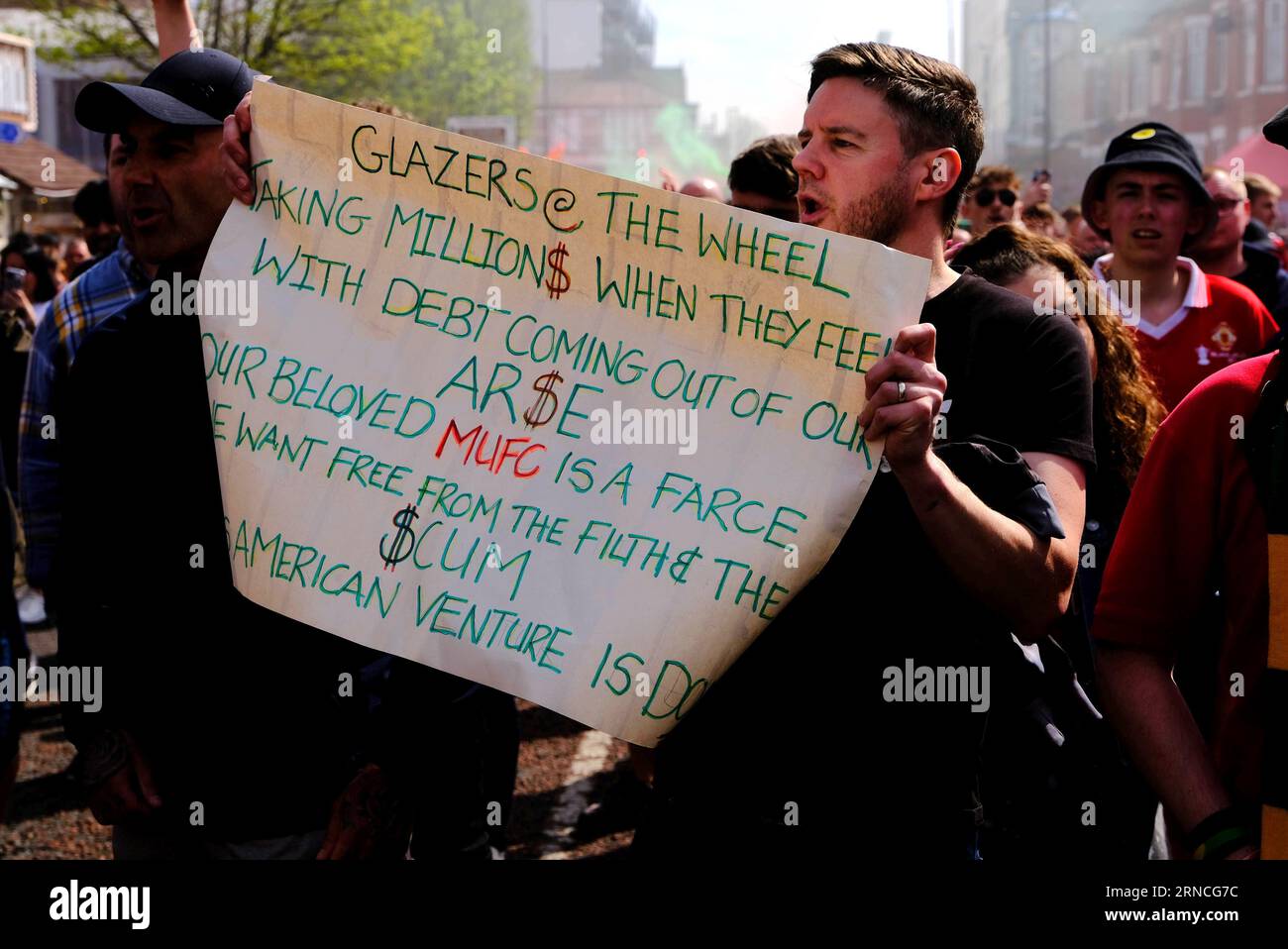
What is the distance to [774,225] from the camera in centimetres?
211

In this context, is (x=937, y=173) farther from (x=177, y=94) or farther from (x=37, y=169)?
(x=37, y=169)

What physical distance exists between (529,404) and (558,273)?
A: 0.21 metres

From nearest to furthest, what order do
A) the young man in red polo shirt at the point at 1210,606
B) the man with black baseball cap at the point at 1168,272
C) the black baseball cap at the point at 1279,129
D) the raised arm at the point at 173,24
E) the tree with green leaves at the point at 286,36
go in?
the young man in red polo shirt at the point at 1210,606, the black baseball cap at the point at 1279,129, the raised arm at the point at 173,24, the man with black baseball cap at the point at 1168,272, the tree with green leaves at the point at 286,36

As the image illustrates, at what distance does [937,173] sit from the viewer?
226 centimetres

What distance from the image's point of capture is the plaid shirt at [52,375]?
14.8 ft

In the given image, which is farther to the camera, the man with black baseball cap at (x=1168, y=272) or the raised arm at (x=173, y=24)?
the man with black baseball cap at (x=1168, y=272)

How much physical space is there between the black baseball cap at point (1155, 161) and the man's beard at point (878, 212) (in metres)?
3.02

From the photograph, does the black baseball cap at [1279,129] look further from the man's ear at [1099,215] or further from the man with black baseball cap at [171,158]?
the man's ear at [1099,215]

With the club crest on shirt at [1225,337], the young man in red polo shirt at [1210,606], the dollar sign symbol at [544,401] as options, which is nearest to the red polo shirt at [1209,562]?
the young man in red polo shirt at [1210,606]

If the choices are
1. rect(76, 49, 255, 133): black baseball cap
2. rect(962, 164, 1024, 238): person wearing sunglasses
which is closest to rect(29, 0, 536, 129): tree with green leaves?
rect(962, 164, 1024, 238): person wearing sunglasses

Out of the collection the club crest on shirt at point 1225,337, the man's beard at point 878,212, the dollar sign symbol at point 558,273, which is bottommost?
the club crest on shirt at point 1225,337

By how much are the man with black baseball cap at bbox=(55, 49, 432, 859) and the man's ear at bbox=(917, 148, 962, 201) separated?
4.25ft

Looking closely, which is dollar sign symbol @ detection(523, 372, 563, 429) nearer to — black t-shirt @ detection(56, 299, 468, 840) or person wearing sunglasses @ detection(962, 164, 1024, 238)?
black t-shirt @ detection(56, 299, 468, 840)

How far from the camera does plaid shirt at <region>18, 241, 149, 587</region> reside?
4508mm
